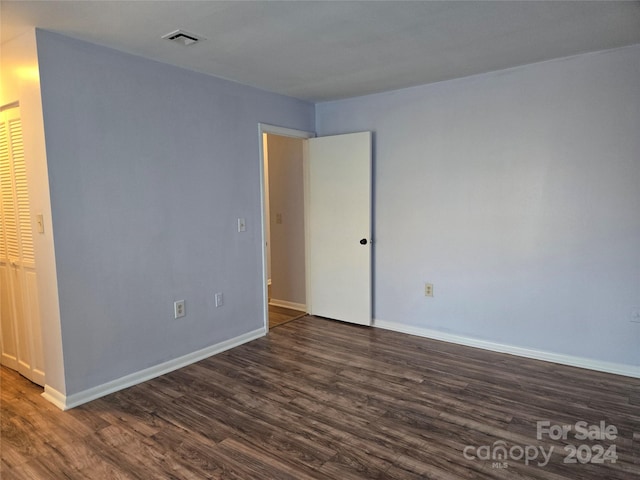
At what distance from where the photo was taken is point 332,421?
241cm

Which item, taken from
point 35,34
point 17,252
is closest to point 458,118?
point 35,34

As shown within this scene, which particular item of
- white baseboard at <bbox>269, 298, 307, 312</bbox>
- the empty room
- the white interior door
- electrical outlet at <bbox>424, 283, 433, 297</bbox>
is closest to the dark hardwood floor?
the empty room

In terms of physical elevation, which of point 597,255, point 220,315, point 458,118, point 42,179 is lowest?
point 220,315

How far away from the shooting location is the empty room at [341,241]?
2.20m

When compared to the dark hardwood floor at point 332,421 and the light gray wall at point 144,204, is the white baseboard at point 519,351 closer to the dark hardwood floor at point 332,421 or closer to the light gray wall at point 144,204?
the dark hardwood floor at point 332,421

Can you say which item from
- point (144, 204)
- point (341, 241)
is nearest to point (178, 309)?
point (144, 204)

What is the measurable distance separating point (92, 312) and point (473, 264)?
9.90ft

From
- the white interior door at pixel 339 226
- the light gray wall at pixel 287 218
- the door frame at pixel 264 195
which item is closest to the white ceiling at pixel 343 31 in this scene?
the door frame at pixel 264 195

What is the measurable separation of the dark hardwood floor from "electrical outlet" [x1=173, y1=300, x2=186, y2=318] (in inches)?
17.2

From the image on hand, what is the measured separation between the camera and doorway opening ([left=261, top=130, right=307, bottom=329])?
15.4 feet

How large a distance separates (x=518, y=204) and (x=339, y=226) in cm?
171

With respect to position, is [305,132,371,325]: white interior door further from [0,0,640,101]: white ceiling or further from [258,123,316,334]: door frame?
[0,0,640,101]: white ceiling

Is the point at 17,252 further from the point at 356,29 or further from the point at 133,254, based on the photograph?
the point at 356,29

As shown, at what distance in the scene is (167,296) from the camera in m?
3.12
